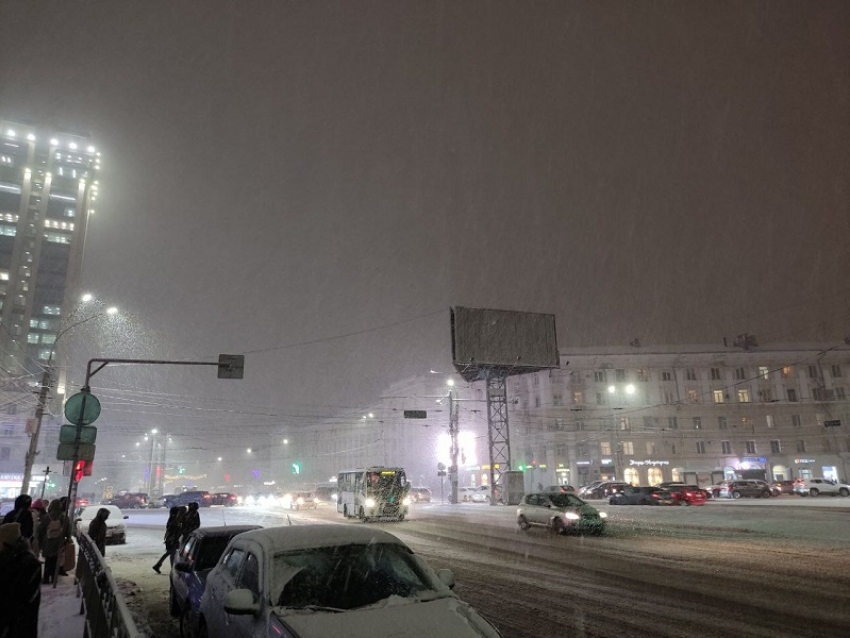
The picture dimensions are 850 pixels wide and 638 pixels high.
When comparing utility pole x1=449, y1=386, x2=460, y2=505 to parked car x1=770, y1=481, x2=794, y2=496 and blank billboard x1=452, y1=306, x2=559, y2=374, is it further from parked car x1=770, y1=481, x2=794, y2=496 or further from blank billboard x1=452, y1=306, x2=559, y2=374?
parked car x1=770, y1=481, x2=794, y2=496

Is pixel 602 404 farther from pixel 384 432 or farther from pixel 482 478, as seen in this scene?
pixel 384 432

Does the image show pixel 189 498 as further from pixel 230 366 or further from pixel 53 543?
pixel 53 543

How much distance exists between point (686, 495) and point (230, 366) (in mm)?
31891

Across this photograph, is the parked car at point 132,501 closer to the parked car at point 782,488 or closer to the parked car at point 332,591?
the parked car at point 332,591

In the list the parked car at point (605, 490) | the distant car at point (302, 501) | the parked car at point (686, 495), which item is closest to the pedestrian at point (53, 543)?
the distant car at point (302, 501)

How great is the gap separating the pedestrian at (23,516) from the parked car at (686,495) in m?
37.3

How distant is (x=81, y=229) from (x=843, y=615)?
15008 centimetres

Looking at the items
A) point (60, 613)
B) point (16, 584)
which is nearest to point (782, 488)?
point (60, 613)

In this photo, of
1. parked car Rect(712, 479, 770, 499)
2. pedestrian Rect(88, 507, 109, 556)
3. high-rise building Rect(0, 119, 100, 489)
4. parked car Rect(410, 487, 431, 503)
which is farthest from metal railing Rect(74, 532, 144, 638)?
high-rise building Rect(0, 119, 100, 489)

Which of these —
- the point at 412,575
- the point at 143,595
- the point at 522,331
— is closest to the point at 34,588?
the point at 412,575

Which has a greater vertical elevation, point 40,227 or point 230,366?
point 40,227

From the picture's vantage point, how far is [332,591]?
5000mm

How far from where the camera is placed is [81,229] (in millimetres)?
128500

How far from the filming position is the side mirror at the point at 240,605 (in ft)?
15.7
